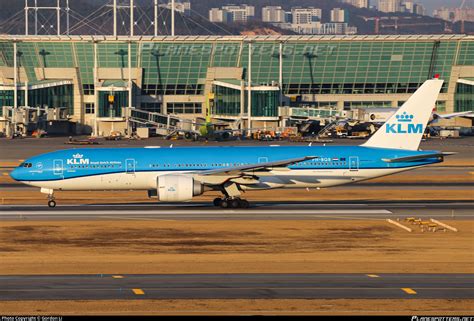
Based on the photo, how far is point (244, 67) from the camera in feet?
571

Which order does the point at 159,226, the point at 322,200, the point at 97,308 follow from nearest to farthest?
the point at 97,308 < the point at 159,226 < the point at 322,200

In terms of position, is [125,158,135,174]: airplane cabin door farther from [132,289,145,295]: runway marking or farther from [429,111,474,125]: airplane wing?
[429,111,474,125]: airplane wing

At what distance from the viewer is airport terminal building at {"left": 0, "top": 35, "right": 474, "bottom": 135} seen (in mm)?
171125

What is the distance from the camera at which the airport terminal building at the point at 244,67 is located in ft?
561

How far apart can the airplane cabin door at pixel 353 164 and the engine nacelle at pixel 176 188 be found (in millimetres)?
10524

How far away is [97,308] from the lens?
114ft

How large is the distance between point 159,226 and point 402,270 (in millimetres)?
17768

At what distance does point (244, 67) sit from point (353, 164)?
111 meters

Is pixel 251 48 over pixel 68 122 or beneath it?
over

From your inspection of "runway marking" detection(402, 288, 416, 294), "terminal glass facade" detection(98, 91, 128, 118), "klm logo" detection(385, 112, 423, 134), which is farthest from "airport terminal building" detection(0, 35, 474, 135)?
"runway marking" detection(402, 288, 416, 294)

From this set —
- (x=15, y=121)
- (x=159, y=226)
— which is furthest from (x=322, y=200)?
(x=15, y=121)

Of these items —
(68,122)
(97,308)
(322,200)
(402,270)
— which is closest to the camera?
(97,308)

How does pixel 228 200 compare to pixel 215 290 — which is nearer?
pixel 215 290

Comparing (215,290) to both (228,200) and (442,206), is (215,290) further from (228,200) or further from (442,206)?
(442,206)
